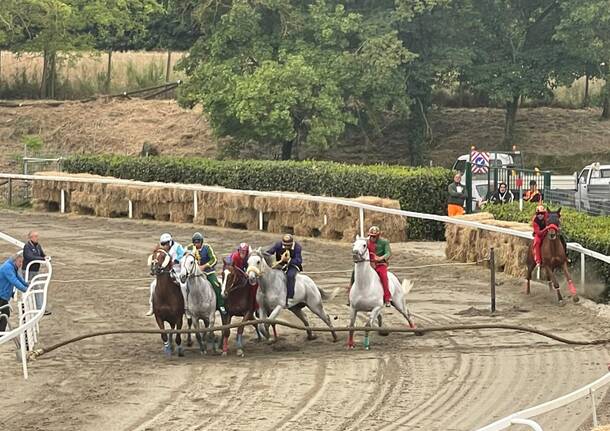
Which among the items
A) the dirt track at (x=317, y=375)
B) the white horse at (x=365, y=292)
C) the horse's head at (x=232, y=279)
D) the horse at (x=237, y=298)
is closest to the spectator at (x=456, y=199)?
the dirt track at (x=317, y=375)

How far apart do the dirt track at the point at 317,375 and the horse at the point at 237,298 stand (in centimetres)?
30

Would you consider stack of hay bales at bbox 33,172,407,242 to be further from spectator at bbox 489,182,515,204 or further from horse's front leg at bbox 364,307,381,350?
horse's front leg at bbox 364,307,381,350

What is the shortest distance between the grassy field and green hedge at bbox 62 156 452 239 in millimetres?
13109

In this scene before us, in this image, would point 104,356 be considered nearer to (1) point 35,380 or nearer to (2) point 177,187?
(1) point 35,380

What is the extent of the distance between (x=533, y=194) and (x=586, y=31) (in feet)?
47.0

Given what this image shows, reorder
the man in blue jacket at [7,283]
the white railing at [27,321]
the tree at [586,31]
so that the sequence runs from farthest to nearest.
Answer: the tree at [586,31]
the man in blue jacket at [7,283]
the white railing at [27,321]

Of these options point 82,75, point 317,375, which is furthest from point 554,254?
point 82,75

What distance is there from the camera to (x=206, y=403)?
598 inches

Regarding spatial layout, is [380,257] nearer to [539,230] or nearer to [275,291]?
[275,291]

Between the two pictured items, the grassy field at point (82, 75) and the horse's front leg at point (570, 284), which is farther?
the grassy field at point (82, 75)

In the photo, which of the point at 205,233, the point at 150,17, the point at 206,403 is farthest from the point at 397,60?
the point at 206,403

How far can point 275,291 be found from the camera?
18.4 metres

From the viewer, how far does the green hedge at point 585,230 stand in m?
22.0

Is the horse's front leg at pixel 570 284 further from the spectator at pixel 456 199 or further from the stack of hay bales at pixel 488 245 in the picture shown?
the spectator at pixel 456 199
